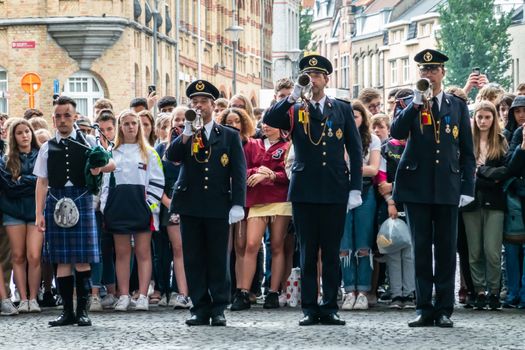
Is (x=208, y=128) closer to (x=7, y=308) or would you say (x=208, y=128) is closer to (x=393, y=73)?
(x=7, y=308)

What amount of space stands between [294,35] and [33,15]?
63010mm

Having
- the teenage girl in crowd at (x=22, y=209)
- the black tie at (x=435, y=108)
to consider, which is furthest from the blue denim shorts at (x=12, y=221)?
the black tie at (x=435, y=108)

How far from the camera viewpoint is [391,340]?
13.0 m

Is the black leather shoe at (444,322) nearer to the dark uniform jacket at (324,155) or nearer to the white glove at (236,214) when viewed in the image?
the dark uniform jacket at (324,155)

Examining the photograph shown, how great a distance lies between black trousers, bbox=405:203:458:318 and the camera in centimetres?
1419

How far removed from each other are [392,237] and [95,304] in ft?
9.81

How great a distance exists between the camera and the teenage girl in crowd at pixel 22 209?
1647cm

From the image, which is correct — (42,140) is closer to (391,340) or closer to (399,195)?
(399,195)

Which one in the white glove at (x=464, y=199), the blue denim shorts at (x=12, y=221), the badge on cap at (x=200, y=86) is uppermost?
the badge on cap at (x=200, y=86)

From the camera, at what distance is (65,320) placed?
14.6m

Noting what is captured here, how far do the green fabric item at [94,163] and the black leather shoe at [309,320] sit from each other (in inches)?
85.1

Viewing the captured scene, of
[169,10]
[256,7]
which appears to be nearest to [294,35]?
[256,7]

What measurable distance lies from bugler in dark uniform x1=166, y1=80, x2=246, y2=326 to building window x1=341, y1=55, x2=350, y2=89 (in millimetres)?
154113

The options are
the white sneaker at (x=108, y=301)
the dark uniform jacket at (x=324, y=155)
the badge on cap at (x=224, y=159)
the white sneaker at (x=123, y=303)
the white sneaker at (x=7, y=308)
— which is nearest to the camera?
the dark uniform jacket at (x=324, y=155)
